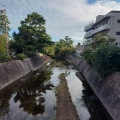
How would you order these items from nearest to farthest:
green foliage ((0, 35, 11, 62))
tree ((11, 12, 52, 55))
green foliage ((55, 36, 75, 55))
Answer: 1. green foliage ((0, 35, 11, 62))
2. tree ((11, 12, 52, 55))
3. green foliage ((55, 36, 75, 55))

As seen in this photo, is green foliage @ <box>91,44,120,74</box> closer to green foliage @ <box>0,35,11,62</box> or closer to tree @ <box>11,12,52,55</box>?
green foliage @ <box>0,35,11,62</box>

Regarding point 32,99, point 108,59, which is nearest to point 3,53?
point 32,99

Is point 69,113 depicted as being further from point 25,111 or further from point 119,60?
point 119,60

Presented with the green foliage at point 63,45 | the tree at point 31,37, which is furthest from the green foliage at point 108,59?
the green foliage at point 63,45

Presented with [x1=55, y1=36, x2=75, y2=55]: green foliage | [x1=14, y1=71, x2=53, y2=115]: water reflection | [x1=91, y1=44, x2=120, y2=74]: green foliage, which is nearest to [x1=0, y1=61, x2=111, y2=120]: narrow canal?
[x1=14, y1=71, x2=53, y2=115]: water reflection

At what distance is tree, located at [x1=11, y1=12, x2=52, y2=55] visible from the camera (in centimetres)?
4912

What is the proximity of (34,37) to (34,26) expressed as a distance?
354 centimetres

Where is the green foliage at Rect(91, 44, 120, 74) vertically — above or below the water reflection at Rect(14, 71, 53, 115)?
above

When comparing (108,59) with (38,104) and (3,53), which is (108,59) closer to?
(38,104)

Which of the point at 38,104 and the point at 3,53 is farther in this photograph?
the point at 3,53

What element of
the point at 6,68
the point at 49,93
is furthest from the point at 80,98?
the point at 6,68

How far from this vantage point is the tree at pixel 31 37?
161ft

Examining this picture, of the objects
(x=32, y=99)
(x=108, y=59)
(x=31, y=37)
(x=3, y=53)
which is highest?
(x=31, y=37)

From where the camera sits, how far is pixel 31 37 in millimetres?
50625
